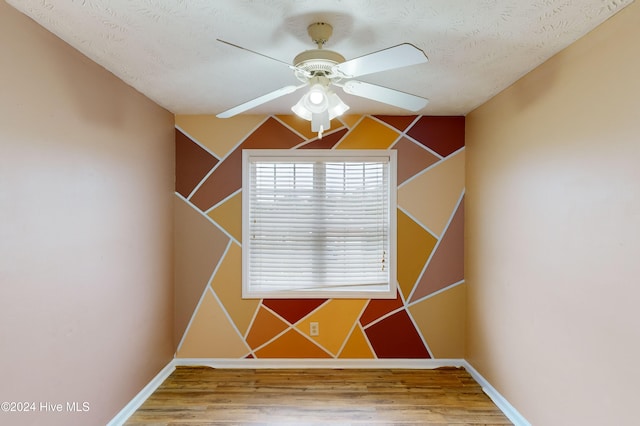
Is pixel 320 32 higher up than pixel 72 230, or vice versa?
pixel 320 32

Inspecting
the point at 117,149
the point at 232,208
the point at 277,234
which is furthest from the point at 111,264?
the point at 277,234

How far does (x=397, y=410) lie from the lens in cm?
253

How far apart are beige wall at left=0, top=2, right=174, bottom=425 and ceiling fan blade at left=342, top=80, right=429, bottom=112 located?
1465 mm

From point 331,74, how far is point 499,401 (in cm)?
254

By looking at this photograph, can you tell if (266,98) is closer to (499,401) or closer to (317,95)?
(317,95)

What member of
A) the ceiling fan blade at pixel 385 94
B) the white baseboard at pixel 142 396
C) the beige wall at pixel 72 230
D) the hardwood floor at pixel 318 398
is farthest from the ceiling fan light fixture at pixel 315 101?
the white baseboard at pixel 142 396

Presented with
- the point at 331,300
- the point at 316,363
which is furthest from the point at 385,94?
the point at 316,363

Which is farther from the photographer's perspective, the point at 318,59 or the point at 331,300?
the point at 331,300

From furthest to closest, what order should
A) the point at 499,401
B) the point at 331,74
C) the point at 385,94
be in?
the point at 499,401 < the point at 385,94 < the point at 331,74

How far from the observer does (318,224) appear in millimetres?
3279

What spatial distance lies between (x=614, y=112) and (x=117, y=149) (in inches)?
109

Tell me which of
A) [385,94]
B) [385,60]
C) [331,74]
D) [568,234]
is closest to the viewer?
[385,60]

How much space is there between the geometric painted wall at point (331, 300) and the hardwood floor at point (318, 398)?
0.86 ft

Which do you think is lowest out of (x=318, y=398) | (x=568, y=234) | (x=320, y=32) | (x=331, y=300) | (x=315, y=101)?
(x=318, y=398)
